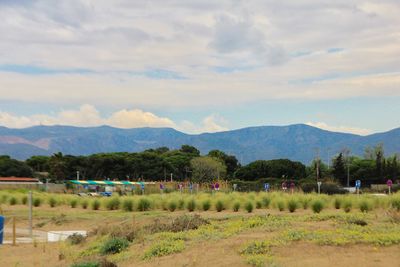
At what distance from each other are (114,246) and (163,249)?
2.19 m

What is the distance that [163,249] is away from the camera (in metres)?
12.8

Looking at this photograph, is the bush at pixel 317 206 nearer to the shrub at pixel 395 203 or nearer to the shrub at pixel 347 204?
Result: the shrub at pixel 347 204

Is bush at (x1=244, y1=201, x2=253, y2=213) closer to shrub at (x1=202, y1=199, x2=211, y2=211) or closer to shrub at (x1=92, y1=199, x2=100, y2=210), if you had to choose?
shrub at (x1=202, y1=199, x2=211, y2=211)

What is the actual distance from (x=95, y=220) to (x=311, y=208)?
30.7 ft

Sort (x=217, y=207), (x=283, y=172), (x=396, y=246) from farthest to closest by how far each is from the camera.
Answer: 1. (x=283, y=172)
2. (x=217, y=207)
3. (x=396, y=246)

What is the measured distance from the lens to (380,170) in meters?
81.7

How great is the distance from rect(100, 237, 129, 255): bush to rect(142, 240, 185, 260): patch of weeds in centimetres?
140

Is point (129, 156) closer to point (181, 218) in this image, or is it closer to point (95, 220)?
point (95, 220)

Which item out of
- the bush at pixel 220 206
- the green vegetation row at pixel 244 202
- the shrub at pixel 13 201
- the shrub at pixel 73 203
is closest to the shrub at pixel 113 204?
the green vegetation row at pixel 244 202

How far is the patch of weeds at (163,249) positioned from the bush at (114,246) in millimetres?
1396

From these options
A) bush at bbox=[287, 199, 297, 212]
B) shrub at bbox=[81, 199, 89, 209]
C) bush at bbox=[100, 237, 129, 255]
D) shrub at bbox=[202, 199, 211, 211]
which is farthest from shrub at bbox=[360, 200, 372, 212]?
shrub at bbox=[81, 199, 89, 209]

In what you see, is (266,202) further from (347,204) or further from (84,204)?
(84,204)

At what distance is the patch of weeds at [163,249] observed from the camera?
1260 cm

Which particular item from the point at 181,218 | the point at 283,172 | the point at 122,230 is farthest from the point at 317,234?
the point at 283,172
